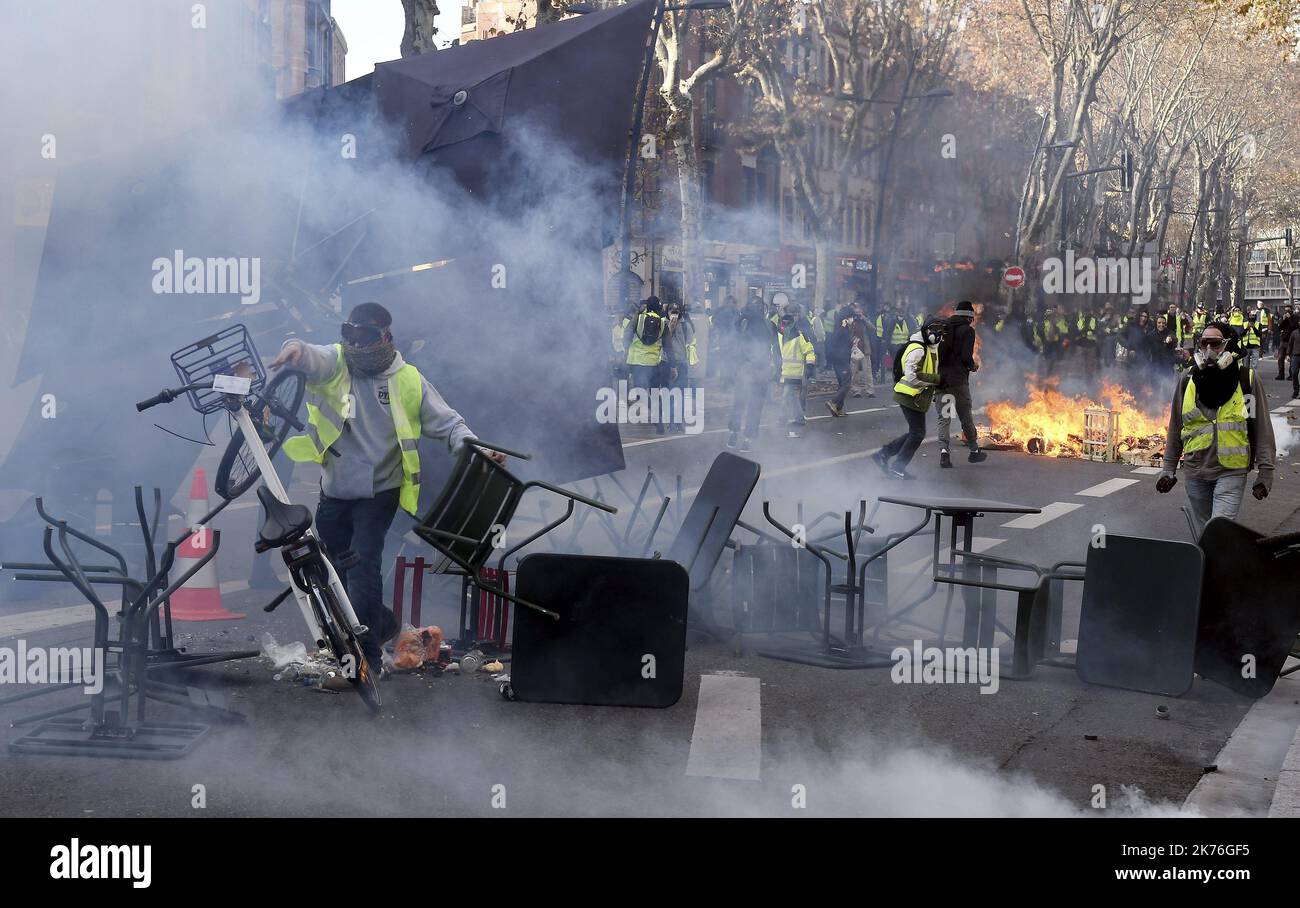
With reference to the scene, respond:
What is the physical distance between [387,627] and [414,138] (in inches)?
142

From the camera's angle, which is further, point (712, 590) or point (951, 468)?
point (951, 468)

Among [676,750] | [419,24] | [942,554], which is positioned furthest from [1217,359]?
[419,24]

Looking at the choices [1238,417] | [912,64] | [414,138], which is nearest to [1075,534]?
[1238,417]

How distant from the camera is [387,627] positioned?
6.16 m

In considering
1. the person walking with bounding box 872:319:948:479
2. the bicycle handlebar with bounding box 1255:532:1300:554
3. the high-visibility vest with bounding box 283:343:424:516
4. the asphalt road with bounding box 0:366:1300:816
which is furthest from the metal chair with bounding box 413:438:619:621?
the person walking with bounding box 872:319:948:479

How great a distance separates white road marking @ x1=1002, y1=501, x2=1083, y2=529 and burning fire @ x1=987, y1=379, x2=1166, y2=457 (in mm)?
4507

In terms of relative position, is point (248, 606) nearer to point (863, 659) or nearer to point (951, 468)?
point (863, 659)

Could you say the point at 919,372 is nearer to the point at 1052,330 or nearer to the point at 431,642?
the point at 431,642

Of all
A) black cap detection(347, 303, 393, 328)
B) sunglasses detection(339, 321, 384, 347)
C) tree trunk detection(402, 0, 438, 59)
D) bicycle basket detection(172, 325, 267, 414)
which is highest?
tree trunk detection(402, 0, 438, 59)

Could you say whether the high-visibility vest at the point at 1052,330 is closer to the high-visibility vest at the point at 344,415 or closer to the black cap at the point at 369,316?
the high-visibility vest at the point at 344,415

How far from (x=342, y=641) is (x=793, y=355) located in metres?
13.0

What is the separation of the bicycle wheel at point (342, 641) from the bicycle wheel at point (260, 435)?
53 cm

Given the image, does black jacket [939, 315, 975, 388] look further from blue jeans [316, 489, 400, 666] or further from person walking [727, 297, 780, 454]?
blue jeans [316, 489, 400, 666]

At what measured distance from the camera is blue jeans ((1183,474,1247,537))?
7.84 meters
